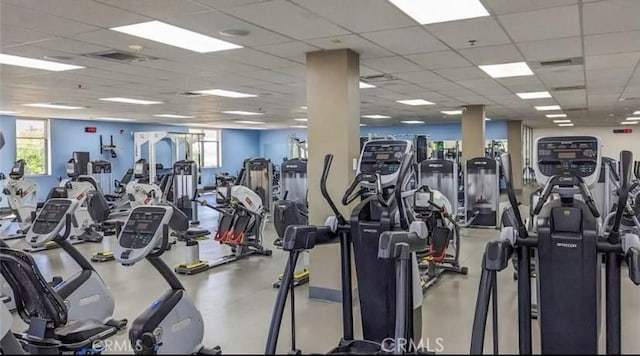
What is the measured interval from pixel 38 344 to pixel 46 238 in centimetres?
94

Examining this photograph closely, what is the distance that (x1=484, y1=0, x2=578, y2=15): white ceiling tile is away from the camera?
3.40 m

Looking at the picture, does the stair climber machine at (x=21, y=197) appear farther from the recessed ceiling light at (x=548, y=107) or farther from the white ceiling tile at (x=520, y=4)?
the recessed ceiling light at (x=548, y=107)

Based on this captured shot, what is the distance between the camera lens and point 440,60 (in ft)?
18.2

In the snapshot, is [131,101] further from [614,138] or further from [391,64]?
[614,138]

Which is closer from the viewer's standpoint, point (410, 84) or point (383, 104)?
point (410, 84)

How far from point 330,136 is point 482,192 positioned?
5897mm

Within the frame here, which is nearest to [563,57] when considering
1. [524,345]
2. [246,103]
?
[524,345]

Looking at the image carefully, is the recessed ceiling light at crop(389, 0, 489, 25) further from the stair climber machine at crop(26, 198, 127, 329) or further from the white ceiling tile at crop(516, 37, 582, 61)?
the stair climber machine at crop(26, 198, 127, 329)

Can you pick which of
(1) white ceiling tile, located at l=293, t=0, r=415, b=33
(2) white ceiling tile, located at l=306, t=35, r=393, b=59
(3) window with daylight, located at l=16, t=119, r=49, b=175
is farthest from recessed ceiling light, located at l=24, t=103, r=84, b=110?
(1) white ceiling tile, located at l=293, t=0, r=415, b=33

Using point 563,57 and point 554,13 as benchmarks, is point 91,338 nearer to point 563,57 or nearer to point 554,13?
point 554,13

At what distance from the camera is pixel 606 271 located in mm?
2449

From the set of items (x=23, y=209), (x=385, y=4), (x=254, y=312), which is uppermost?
(x=385, y=4)

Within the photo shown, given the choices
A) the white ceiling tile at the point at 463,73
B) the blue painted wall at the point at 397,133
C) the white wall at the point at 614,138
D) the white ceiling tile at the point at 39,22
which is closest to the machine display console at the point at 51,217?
the white ceiling tile at the point at 39,22

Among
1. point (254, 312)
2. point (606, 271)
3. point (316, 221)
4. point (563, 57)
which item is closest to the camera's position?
point (606, 271)
